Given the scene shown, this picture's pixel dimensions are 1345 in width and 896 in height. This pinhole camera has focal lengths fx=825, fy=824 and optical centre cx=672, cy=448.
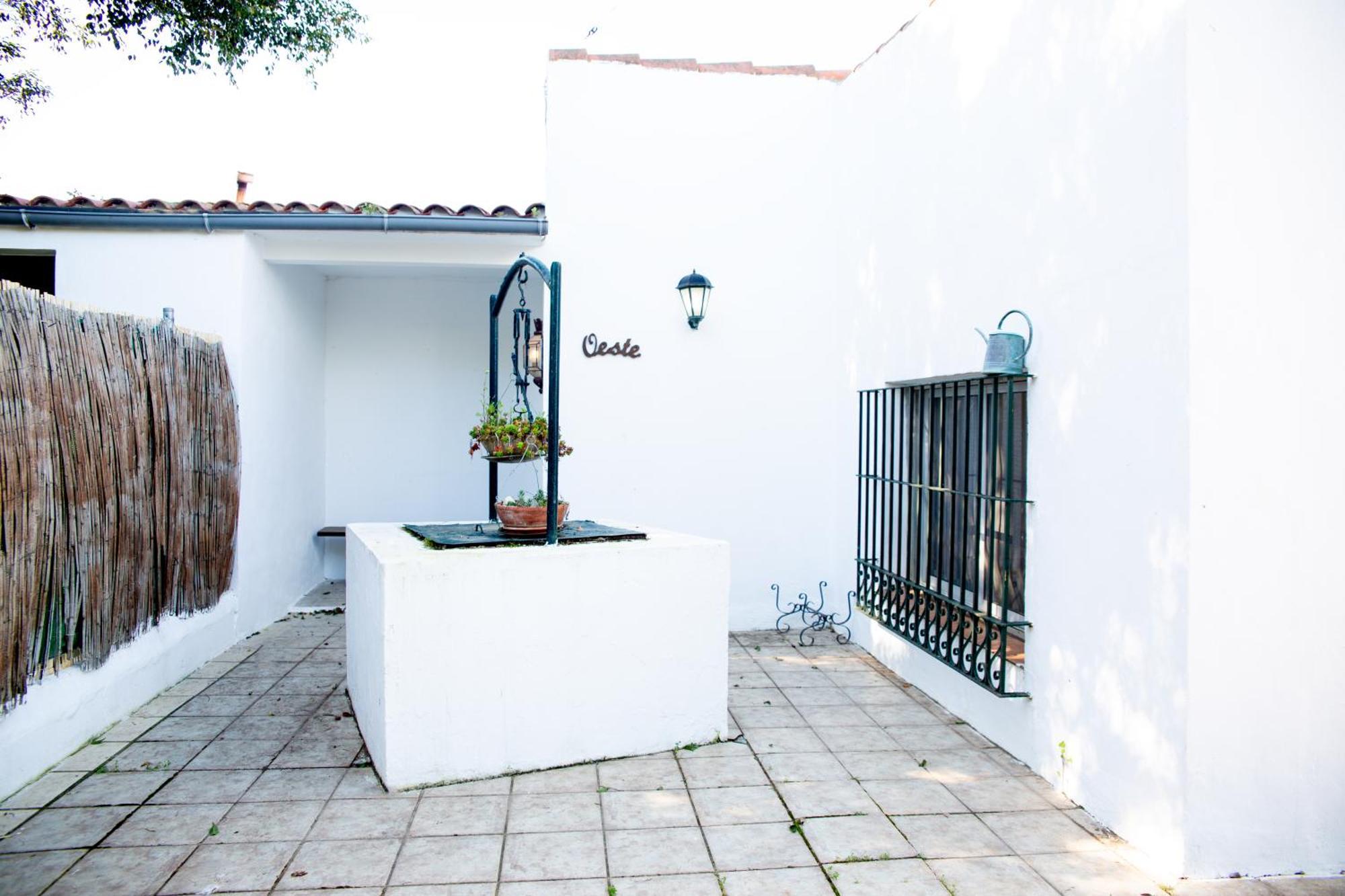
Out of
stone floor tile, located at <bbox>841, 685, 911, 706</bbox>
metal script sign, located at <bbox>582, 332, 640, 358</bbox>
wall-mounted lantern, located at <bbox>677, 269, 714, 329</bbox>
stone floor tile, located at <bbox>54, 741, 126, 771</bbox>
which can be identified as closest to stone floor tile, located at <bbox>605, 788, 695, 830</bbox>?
stone floor tile, located at <bbox>841, 685, 911, 706</bbox>

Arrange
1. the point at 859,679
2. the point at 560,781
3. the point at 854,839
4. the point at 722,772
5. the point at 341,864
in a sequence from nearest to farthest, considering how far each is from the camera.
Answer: the point at 341,864 < the point at 854,839 < the point at 560,781 < the point at 722,772 < the point at 859,679

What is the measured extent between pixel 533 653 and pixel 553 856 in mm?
941

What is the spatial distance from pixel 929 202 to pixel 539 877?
4121mm

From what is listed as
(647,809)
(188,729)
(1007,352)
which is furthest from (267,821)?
(1007,352)

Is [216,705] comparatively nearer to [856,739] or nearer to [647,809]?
[647,809]

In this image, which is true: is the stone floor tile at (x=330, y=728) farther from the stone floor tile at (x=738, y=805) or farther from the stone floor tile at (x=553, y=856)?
the stone floor tile at (x=738, y=805)

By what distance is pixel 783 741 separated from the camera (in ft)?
13.8

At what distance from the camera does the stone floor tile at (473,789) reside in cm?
351

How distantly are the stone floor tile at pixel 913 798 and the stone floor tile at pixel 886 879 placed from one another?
0.44m

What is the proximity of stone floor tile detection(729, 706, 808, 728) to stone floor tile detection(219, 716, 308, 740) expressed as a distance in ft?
7.64

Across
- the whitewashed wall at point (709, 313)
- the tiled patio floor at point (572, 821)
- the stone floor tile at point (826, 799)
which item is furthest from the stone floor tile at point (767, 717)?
the whitewashed wall at point (709, 313)

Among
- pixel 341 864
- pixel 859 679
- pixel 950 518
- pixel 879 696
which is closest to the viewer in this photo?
pixel 341 864

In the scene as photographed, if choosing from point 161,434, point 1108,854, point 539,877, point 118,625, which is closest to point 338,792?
point 539,877

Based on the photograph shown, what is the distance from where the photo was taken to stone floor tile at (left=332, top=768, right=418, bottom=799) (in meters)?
3.47
